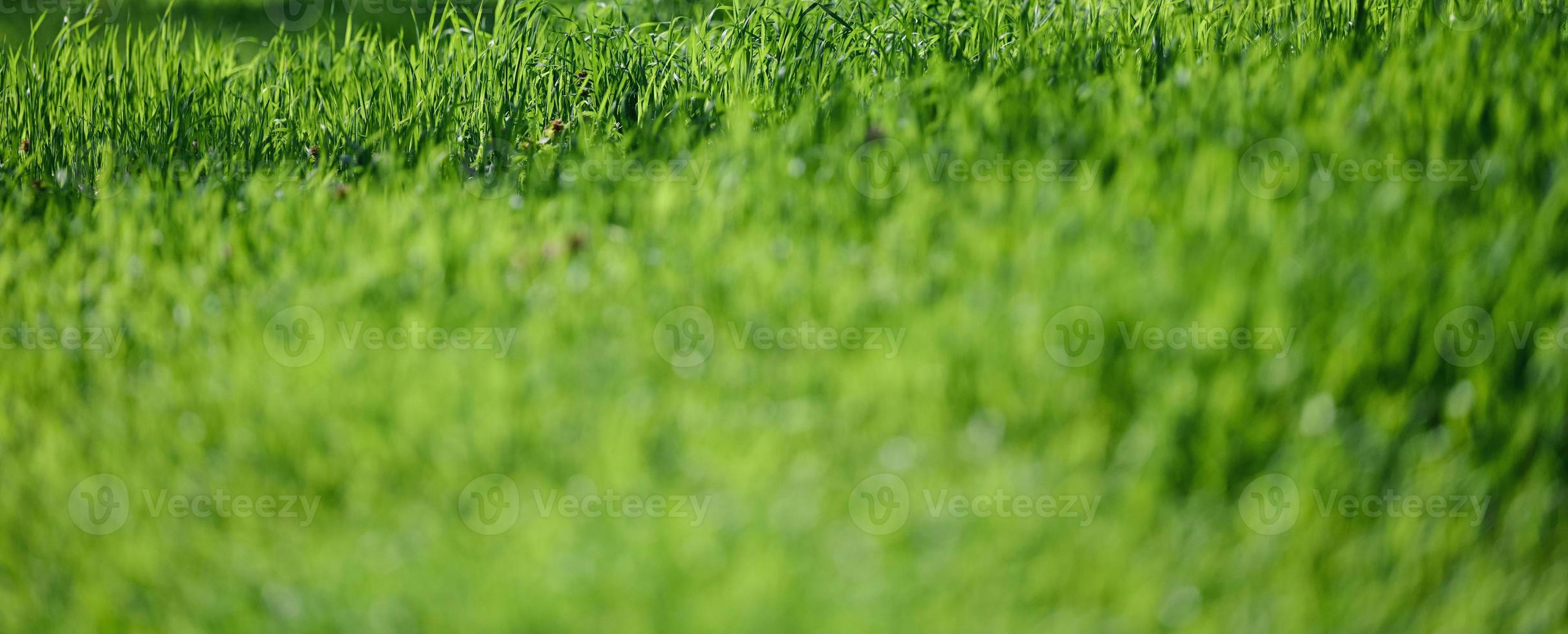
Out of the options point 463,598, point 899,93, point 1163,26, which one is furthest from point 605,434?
point 1163,26

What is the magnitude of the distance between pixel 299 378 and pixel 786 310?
118 centimetres

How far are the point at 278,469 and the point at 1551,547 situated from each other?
2.70 metres

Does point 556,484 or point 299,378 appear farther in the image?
point 299,378

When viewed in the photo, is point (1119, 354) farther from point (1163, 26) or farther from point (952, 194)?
point (1163, 26)

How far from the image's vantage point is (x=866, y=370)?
2.57 meters

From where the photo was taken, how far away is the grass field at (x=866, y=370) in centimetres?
224

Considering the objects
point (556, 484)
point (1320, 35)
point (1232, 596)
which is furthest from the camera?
point (1320, 35)

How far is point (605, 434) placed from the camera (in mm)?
2498

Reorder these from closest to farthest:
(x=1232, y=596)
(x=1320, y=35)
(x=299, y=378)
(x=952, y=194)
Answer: (x=1232, y=596) < (x=299, y=378) < (x=952, y=194) < (x=1320, y=35)

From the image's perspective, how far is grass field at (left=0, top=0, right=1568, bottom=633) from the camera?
7.35 feet

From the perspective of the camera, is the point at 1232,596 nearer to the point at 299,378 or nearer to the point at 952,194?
the point at 952,194

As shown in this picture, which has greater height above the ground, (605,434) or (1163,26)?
(1163,26)

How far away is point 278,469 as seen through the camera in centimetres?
257

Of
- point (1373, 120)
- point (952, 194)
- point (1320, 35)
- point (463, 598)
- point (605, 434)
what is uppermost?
point (1320, 35)
